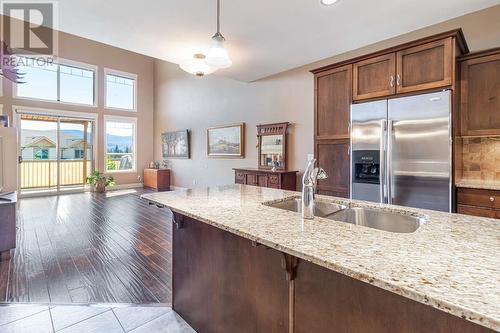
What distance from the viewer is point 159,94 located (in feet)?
28.7

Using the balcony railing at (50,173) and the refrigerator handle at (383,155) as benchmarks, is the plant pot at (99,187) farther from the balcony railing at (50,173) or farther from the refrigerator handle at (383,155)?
the refrigerator handle at (383,155)

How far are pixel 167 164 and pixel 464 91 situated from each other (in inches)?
298

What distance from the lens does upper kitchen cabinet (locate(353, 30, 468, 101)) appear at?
8.05ft

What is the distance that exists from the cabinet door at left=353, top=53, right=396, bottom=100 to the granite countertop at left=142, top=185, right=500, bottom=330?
1.84m

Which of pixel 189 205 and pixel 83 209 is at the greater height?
pixel 189 205

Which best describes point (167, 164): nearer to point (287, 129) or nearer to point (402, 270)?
point (287, 129)

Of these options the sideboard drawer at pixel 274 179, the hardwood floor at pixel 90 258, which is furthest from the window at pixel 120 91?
the sideboard drawer at pixel 274 179

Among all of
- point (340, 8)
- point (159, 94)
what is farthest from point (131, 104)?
point (340, 8)

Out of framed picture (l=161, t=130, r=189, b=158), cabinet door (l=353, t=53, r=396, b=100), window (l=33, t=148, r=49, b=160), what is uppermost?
cabinet door (l=353, t=53, r=396, b=100)

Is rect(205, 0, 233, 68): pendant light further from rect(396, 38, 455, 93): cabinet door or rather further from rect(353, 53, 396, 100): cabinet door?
rect(396, 38, 455, 93): cabinet door

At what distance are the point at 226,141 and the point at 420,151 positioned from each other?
4227mm

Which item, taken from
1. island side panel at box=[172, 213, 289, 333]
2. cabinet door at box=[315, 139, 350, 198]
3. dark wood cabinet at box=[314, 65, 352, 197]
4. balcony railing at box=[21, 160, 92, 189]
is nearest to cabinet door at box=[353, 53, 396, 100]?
dark wood cabinet at box=[314, 65, 352, 197]

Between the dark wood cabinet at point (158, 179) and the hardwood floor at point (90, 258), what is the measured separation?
274 centimetres

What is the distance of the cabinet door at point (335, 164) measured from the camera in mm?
3297
